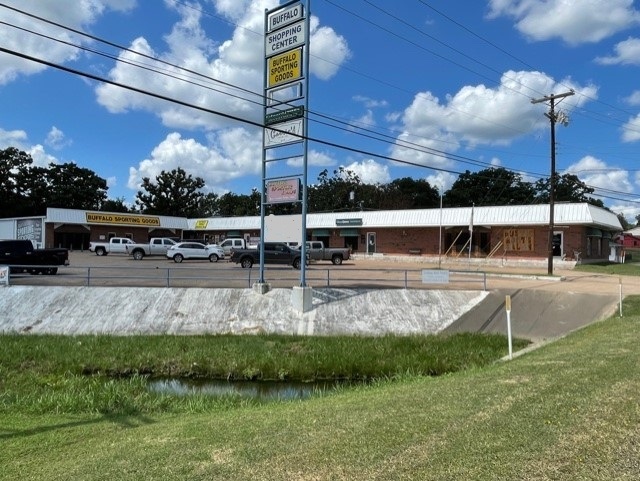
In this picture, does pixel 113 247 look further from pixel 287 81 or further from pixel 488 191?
pixel 488 191

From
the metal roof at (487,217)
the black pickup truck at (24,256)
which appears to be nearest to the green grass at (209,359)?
the black pickup truck at (24,256)

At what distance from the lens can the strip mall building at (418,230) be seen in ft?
131

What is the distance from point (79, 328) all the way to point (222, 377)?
7021 millimetres

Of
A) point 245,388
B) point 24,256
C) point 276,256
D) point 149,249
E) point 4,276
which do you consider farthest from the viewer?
point 149,249

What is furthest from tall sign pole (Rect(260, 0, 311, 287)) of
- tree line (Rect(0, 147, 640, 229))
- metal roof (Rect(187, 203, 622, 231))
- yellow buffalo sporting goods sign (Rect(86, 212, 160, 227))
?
tree line (Rect(0, 147, 640, 229))

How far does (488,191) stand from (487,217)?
179 ft

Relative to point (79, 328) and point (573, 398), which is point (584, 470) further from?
point (79, 328)

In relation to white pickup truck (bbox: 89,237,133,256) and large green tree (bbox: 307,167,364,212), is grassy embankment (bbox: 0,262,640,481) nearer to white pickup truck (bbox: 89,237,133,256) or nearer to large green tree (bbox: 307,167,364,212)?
white pickup truck (bbox: 89,237,133,256)

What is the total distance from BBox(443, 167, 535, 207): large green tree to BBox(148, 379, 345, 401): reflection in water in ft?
274

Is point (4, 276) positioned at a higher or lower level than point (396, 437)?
higher

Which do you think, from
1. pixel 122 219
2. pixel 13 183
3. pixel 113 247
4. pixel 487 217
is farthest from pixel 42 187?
pixel 487 217

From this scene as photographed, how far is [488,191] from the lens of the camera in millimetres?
95000

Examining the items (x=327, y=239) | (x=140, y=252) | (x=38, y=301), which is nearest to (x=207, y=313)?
(x=38, y=301)

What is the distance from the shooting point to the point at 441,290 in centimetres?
2069
